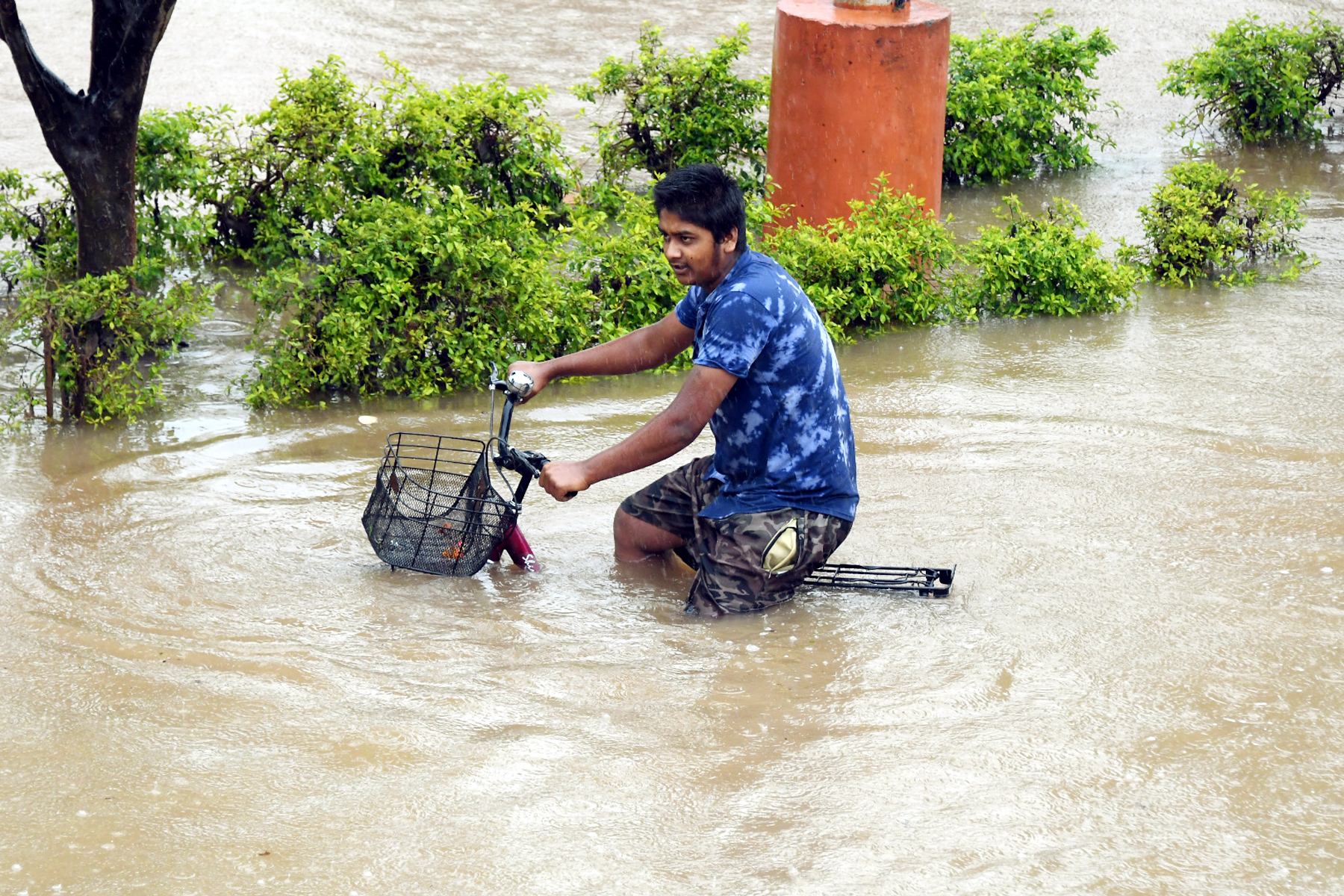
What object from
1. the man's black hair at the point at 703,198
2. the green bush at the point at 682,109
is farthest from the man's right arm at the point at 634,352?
the green bush at the point at 682,109

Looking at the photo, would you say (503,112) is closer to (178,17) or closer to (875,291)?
(875,291)

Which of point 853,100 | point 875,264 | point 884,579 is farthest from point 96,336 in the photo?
point 853,100

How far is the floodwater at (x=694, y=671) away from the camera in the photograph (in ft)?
10.7

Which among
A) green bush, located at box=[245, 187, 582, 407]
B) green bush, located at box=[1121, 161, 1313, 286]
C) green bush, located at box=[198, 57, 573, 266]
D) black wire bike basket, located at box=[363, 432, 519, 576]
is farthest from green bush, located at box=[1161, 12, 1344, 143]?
black wire bike basket, located at box=[363, 432, 519, 576]

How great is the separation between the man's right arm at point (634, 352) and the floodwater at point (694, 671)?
74cm

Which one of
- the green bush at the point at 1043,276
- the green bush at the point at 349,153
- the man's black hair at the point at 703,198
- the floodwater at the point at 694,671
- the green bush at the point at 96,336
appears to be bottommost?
the floodwater at the point at 694,671

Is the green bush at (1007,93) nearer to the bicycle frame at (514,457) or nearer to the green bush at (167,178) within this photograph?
the green bush at (167,178)

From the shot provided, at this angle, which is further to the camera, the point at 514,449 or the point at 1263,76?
the point at 1263,76

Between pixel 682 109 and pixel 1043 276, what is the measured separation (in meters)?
2.75

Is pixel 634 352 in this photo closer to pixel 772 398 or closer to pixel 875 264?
pixel 772 398

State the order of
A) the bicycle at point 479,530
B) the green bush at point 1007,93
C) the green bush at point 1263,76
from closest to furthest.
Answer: the bicycle at point 479,530 < the green bush at point 1007,93 < the green bush at point 1263,76

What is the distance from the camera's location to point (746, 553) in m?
4.36

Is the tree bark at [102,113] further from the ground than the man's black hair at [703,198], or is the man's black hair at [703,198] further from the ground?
the tree bark at [102,113]

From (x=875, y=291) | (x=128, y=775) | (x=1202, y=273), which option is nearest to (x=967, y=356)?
(x=875, y=291)
